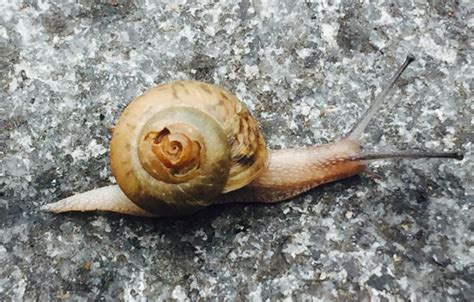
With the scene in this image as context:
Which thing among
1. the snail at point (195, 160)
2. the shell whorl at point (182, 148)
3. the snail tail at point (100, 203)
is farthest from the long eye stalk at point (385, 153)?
the snail tail at point (100, 203)

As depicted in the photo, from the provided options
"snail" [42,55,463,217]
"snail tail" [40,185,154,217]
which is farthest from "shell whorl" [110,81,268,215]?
"snail tail" [40,185,154,217]

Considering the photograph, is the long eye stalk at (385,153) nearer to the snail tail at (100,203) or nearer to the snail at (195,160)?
the snail at (195,160)

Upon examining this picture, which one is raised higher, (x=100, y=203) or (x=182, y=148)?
(x=182, y=148)

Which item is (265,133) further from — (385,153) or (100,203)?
(100,203)

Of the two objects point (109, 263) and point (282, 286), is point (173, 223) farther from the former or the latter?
point (282, 286)

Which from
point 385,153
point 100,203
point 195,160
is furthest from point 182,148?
point 385,153

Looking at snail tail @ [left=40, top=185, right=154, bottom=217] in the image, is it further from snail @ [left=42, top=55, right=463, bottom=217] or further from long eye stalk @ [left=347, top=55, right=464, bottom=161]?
long eye stalk @ [left=347, top=55, right=464, bottom=161]
